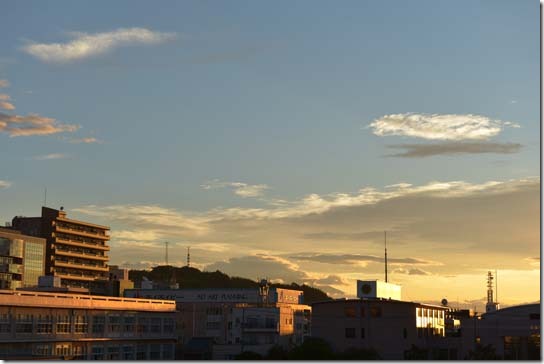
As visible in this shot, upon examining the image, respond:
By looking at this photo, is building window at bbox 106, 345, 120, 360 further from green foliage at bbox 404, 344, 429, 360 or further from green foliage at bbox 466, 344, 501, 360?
green foliage at bbox 466, 344, 501, 360

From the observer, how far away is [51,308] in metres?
138

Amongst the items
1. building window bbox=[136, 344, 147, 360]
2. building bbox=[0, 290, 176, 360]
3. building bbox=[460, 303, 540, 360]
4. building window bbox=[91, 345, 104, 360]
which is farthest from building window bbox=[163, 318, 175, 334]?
building bbox=[460, 303, 540, 360]

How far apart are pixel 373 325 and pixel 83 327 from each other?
2000 inches

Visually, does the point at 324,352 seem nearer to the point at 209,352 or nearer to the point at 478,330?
the point at 478,330

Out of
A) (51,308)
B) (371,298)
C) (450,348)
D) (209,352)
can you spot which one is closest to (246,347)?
(209,352)

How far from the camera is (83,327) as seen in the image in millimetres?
Answer: 145500

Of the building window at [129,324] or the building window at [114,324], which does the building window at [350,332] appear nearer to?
the building window at [129,324]

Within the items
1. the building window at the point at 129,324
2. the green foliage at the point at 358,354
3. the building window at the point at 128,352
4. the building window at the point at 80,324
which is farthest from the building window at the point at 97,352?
the green foliage at the point at 358,354

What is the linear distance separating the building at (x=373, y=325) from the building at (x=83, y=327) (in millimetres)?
29500

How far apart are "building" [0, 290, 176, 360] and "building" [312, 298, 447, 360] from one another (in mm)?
29500

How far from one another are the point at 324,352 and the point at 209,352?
168 ft

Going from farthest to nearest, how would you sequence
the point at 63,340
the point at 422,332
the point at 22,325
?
the point at 422,332 < the point at 63,340 < the point at 22,325

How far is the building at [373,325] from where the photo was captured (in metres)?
160

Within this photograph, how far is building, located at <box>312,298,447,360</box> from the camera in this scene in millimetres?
159750
